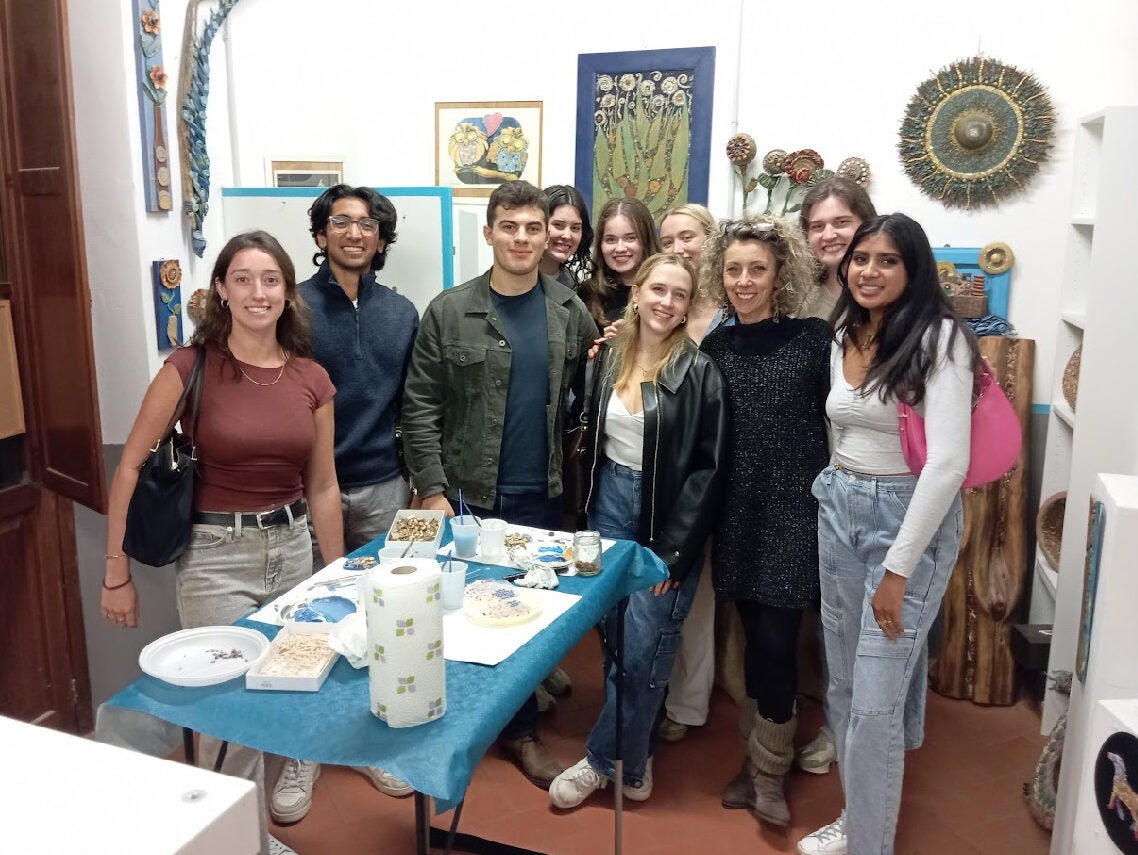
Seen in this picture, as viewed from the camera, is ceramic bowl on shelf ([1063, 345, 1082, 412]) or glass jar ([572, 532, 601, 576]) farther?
ceramic bowl on shelf ([1063, 345, 1082, 412])

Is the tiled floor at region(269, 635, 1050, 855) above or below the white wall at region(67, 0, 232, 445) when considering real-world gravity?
below

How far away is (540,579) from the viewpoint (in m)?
2.02

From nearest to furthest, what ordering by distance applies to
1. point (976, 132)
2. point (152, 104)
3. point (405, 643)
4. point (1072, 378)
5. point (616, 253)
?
point (405, 643) < point (152, 104) < point (616, 253) < point (1072, 378) < point (976, 132)

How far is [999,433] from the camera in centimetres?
211

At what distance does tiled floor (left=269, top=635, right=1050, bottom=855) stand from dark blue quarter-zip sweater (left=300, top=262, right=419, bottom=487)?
1022mm

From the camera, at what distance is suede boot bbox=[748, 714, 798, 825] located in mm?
2693

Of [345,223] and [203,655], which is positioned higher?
[345,223]

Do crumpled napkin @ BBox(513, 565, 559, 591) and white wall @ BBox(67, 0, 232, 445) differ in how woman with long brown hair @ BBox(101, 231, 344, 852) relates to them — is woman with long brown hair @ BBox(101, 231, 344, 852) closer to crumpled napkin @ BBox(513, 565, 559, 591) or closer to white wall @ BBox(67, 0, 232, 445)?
crumpled napkin @ BBox(513, 565, 559, 591)

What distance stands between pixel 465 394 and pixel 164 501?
3.04 feet

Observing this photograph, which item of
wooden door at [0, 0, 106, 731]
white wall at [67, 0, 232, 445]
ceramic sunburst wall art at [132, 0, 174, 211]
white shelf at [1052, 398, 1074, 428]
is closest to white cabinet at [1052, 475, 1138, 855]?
white shelf at [1052, 398, 1074, 428]

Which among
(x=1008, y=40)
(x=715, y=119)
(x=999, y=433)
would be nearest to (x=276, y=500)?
(x=999, y=433)

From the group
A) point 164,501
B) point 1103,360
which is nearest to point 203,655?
point 164,501

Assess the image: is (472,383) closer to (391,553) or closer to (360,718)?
(391,553)

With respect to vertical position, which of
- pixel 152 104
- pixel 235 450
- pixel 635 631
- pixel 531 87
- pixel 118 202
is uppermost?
pixel 531 87
